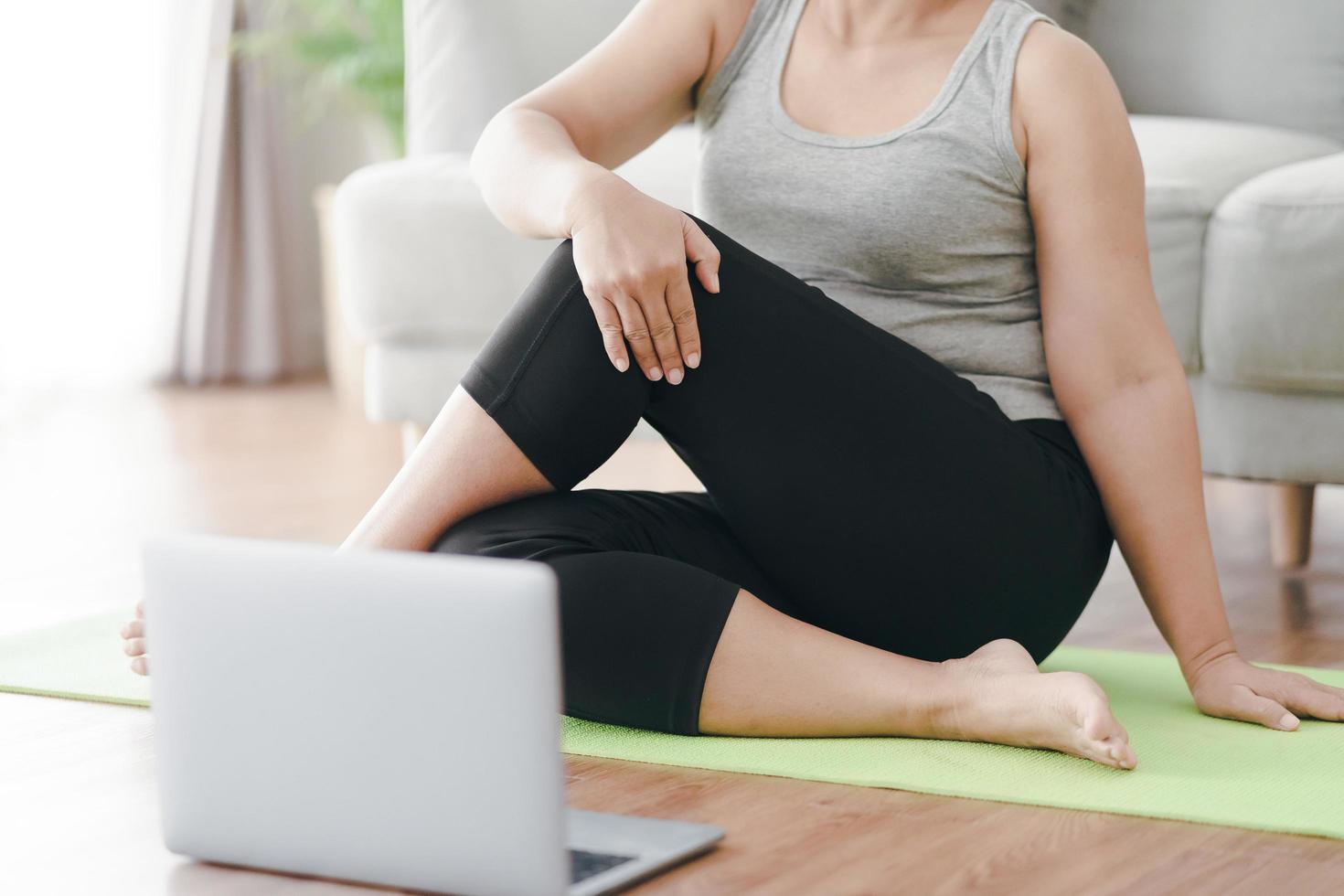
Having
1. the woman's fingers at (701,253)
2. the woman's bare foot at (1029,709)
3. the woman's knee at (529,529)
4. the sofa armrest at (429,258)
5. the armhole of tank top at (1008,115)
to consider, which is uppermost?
the armhole of tank top at (1008,115)

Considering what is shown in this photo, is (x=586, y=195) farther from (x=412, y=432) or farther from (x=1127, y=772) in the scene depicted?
(x=412, y=432)

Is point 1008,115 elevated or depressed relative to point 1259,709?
elevated

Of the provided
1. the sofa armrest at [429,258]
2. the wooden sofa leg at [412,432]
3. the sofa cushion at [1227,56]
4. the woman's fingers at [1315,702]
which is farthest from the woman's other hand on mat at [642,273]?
the sofa cushion at [1227,56]

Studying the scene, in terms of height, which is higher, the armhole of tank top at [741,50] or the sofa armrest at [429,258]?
the armhole of tank top at [741,50]

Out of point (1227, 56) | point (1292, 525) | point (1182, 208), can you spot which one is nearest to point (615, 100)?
point (1182, 208)

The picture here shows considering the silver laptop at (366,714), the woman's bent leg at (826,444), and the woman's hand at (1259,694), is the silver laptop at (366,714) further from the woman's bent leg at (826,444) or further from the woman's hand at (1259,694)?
the woman's hand at (1259,694)

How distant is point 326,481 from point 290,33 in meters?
1.56

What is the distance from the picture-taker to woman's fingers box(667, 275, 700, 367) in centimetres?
106

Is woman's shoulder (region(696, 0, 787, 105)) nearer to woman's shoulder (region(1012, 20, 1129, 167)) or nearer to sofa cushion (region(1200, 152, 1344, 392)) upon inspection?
woman's shoulder (region(1012, 20, 1129, 167))

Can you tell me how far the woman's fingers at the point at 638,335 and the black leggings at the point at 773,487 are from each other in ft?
0.04

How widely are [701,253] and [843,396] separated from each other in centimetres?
13

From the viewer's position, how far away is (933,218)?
47.8 inches

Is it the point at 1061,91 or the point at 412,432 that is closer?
the point at 1061,91

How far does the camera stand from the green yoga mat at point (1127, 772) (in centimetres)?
98
